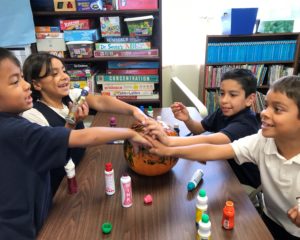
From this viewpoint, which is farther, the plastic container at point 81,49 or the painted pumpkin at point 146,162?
the plastic container at point 81,49

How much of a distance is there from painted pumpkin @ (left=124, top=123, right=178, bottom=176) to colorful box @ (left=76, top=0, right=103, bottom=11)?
1809mm

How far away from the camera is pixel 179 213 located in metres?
0.87

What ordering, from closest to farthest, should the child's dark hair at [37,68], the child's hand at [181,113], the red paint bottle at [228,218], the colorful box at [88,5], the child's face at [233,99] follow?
1. the red paint bottle at [228,218]
2. the child's dark hair at [37,68]
3. the child's face at [233,99]
4. the child's hand at [181,113]
5. the colorful box at [88,5]

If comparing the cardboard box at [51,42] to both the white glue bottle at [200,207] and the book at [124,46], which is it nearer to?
the book at [124,46]

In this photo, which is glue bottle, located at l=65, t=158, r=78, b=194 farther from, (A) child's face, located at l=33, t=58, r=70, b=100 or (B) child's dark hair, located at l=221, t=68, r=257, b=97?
(B) child's dark hair, located at l=221, t=68, r=257, b=97

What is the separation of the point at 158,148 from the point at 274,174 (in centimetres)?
50

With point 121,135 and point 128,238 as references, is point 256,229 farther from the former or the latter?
point 121,135

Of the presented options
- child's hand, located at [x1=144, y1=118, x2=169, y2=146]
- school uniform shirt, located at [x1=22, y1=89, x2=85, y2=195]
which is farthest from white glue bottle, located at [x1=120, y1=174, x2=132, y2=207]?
school uniform shirt, located at [x1=22, y1=89, x2=85, y2=195]

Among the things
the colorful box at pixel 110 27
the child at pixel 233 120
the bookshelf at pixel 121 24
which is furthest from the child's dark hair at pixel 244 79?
the colorful box at pixel 110 27

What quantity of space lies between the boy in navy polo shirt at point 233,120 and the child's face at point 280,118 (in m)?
0.27

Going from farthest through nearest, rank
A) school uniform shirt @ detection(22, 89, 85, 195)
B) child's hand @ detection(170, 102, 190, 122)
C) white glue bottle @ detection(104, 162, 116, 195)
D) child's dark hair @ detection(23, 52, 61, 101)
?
child's hand @ detection(170, 102, 190, 122) → child's dark hair @ detection(23, 52, 61, 101) → school uniform shirt @ detection(22, 89, 85, 195) → white glue bottle @ detection(104, 162, 116, 195)

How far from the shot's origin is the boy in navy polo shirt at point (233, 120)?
4.19ft

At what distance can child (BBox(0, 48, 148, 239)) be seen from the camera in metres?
0.80

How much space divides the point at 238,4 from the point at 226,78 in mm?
1783
